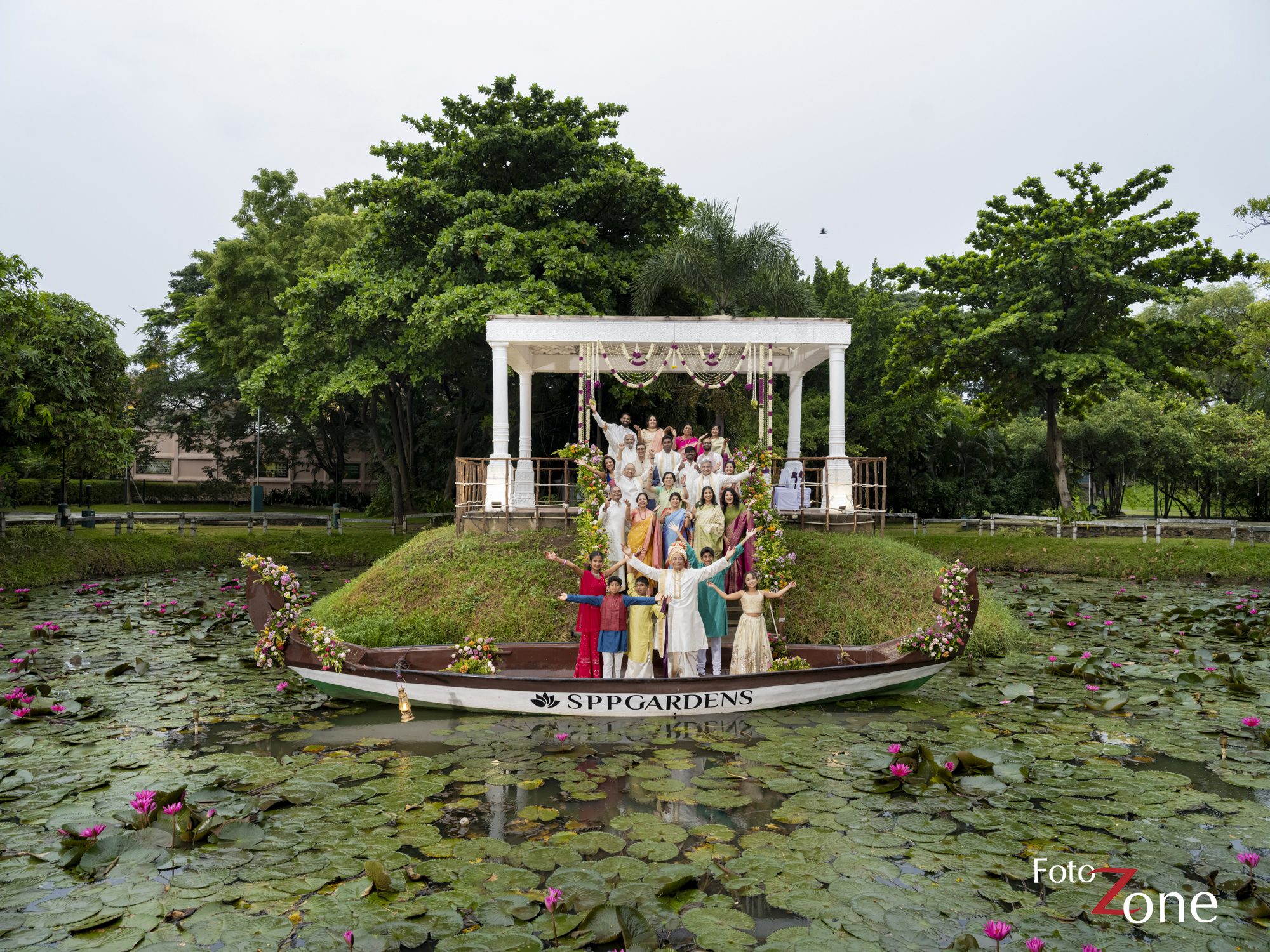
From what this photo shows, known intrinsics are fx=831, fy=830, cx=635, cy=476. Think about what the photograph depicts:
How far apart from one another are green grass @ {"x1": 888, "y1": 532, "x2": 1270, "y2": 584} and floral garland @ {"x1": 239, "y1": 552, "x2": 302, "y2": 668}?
15371 mm

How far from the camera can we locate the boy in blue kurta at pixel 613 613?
29.1 feet

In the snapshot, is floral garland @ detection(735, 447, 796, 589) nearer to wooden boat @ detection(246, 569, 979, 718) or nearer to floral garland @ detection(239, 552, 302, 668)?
wooden boat @ detection(246, 569, 979, 718)

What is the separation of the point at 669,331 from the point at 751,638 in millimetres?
7594

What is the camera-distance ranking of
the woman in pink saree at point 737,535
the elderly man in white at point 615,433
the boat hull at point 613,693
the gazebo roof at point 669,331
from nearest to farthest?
the boat hull at point 613,693 < the woman in pink saree at point 737,535 < the elderly man in white at point 615,433 < the gazebo roof at point 669,331

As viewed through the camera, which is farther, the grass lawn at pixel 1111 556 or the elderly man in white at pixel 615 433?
the grass lawn at pixel 1111 556

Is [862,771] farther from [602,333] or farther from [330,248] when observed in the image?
[330,248]

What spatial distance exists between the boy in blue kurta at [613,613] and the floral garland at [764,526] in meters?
2.33

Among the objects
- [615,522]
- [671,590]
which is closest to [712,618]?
[671,590]

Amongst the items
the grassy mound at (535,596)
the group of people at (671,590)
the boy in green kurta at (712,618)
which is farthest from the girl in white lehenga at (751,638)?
the grassy mound at (535,596)

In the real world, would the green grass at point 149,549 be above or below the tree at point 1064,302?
below

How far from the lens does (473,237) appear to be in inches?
788

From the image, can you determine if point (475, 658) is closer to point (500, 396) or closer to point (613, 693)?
point (613, 693)

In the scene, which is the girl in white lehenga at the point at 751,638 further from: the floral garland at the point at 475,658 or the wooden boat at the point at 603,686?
the floral garland at the point at 475,658

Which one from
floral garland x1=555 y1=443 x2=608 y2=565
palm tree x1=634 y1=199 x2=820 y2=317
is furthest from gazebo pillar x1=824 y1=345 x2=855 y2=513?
floral garland x1=555 y1=443 x2=608 y2=565
